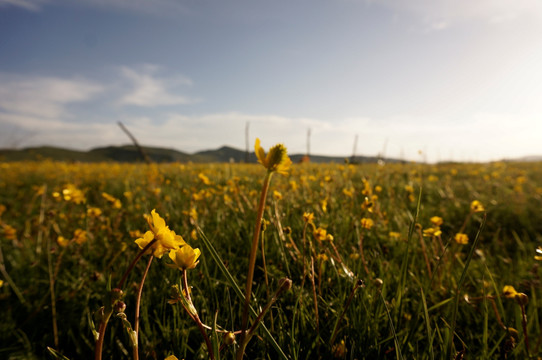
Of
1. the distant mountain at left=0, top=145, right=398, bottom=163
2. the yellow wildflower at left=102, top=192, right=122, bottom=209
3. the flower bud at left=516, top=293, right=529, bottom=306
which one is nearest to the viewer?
the flower bud at left=516, top=293, right=529, bottom=306

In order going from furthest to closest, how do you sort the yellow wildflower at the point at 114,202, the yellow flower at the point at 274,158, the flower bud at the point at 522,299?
1. the yellow wildflower at the point at 114,202
2. the flower bud at the point at 522,299
3. the yellow flower at the point at 274,158

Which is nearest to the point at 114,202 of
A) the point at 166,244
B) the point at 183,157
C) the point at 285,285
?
the point at 166,244

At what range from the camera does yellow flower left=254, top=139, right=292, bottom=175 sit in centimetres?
56

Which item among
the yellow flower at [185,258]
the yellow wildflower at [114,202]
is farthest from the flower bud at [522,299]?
the yellow wildflower at [114,202]

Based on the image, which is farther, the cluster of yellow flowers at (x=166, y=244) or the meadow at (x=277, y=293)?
the meadow at (x=277, y=293)

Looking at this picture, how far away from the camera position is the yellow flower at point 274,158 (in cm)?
56

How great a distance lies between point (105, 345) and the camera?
4.20ft

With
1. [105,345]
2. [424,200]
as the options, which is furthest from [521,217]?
[105,345]

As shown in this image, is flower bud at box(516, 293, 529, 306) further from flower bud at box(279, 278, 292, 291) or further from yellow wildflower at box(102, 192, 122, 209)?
yellow wildflower at box(102, 192, 122, 209)

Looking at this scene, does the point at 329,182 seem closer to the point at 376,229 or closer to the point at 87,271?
the point at 376,229

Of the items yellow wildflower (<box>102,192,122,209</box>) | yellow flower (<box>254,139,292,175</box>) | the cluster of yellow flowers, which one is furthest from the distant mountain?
yellow wildflower (<box>102,192,122,209</box>)

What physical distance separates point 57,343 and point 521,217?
4303 millimetres

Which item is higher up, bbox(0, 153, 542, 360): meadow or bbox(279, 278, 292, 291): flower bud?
bbox(279, 278, 292, 291): flower bud

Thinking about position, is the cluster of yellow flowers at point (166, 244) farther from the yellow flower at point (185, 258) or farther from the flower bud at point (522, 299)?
the flower bud at point (522, 299)
